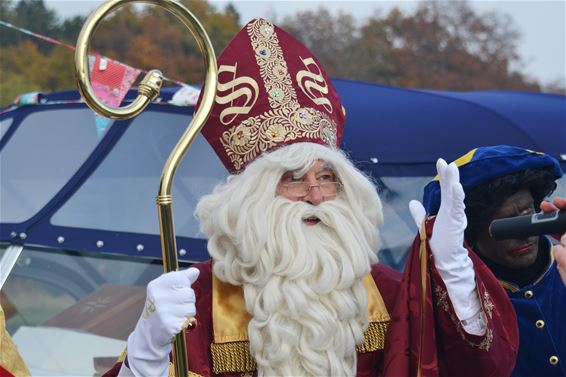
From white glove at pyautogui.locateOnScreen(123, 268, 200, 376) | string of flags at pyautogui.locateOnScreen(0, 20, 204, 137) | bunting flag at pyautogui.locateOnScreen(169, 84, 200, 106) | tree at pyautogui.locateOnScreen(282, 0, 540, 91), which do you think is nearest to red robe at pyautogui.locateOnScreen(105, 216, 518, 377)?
white glove at pyautogui.locateOnScreen(123, 268, 200, 376)

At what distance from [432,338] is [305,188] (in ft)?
1.94

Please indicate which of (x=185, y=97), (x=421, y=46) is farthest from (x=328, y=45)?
(x=185, y=97)

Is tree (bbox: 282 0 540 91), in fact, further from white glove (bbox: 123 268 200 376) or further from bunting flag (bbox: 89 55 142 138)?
white glove (bbox: 123 268 200 376)

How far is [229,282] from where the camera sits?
2.86m

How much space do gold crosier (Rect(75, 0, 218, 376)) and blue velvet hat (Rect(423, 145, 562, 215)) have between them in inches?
36.9

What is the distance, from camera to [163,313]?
2.30 m

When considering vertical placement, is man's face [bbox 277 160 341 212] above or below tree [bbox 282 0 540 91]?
below

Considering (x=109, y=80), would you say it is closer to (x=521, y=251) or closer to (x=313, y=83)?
(x=313, y=83)

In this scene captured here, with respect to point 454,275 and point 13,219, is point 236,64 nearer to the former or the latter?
point 454,275

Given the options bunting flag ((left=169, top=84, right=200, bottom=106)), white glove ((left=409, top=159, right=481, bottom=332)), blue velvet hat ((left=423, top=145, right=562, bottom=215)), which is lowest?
white glove ((left=409, top=159, right=481, bottom=332))

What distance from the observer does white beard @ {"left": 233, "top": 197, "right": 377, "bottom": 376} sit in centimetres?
273

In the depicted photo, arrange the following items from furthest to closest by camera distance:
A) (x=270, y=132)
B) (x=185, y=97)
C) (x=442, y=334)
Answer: (x=185, y=97) → (x=270, y=132) → (x=442, y=334)

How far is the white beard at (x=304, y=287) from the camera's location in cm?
273

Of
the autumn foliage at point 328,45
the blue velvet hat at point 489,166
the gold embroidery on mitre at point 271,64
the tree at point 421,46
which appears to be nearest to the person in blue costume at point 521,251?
the blue velvet hat at point 489,166
